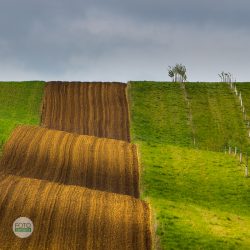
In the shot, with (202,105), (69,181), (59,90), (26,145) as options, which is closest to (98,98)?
(59,90)

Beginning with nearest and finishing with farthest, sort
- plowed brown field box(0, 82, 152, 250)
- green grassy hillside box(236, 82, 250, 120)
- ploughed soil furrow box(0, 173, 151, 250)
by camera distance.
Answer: ploughed soil furrow box(0, 173, 151, 250), plowed brown field box(0, 82, 152, 250), green grassy hillside box(236, 82, 250, 120)

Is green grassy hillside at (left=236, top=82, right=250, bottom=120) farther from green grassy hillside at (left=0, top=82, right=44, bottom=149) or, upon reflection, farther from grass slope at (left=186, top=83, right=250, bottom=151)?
green grassy hillside at (left=0, top=82, right=44, bottom=149)

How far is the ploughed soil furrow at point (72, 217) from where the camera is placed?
32.2 meters

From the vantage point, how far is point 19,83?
89.2 metres

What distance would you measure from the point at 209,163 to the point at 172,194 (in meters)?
9.49

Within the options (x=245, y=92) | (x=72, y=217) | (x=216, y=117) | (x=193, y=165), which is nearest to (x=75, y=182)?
(x=72, y=217)

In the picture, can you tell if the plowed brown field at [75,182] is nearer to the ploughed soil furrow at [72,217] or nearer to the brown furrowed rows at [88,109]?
the ploughed soil furrow at [72,217]

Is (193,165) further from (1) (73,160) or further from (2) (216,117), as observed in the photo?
(2) (216,117)

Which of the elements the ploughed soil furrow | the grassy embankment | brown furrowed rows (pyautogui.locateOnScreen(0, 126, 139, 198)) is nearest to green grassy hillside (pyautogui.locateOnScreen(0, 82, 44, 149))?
brown furrowed rows (pyautogui.locateOnScreen(0, 126, 139, 198))

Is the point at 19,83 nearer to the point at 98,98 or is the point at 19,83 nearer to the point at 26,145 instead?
the point at 98,98

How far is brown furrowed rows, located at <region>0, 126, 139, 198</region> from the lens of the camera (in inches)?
1812

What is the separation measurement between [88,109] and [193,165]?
2733 centimetres

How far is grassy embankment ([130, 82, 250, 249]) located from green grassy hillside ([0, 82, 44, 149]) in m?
13.5

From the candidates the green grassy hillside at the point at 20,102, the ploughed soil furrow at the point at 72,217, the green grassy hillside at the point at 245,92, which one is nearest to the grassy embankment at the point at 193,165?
the ploughed soil furrow at the point at 72,217
